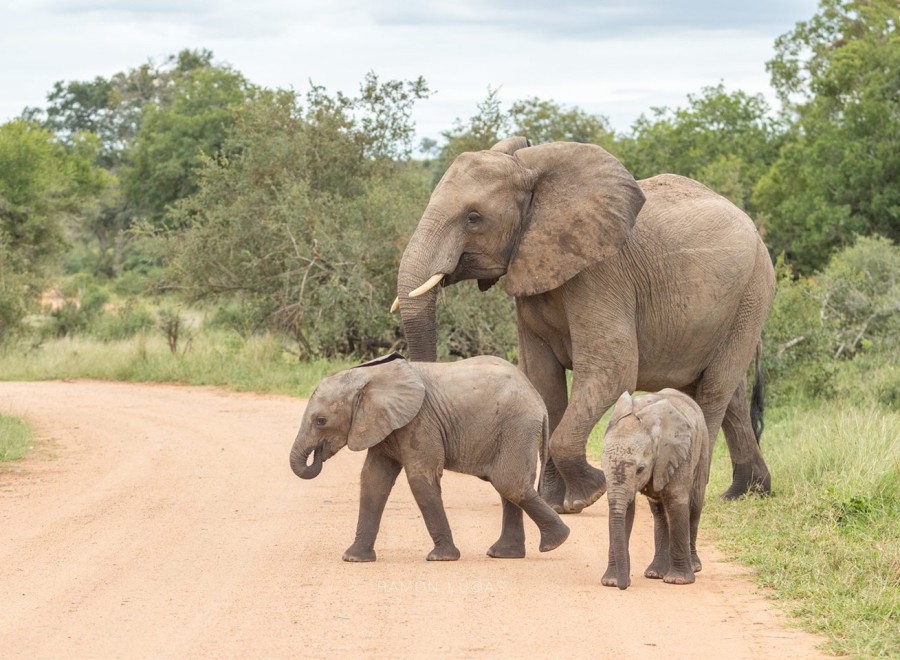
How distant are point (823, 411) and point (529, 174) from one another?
6.32 metres

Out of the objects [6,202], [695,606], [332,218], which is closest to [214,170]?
[332,218]

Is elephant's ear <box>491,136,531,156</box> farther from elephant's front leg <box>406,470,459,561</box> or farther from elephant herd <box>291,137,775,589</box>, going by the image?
elephant's front leg <box>406,470,459,561</box>

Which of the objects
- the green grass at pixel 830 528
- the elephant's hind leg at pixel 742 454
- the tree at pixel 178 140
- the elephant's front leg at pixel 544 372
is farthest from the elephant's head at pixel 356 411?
the tree at pixel 178 140

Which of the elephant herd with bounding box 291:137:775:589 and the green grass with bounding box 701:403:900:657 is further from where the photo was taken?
the elephant herd with bounding box 291:137:775:589

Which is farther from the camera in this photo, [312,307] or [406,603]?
[312,307]

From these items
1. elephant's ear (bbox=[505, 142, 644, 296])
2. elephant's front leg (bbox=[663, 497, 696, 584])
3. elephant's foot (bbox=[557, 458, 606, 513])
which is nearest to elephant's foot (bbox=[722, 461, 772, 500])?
elephant's foot (bbox=[557, 458, 606, 513])

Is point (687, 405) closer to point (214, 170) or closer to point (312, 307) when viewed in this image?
point (312, 307)

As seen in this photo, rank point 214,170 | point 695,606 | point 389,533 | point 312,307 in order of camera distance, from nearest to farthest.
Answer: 1. point 695,606
2. point 389,533
3. point 312,307
4. point 214,170

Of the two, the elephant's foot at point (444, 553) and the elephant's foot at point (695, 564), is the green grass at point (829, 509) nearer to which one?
the elephant's foot at point (695, 564)

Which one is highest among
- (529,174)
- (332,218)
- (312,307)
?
(529,174)

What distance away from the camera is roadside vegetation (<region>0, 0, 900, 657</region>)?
8992 mm

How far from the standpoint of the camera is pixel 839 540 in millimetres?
8016

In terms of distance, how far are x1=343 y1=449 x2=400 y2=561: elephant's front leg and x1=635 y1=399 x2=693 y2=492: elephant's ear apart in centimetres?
162

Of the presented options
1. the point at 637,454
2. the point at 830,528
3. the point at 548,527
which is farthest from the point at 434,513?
the point at 830,528
